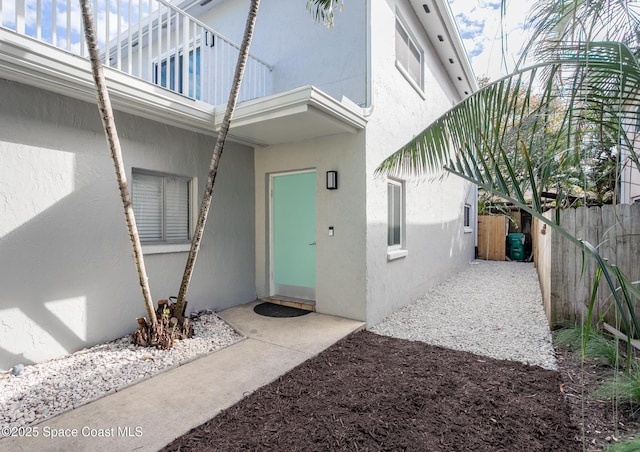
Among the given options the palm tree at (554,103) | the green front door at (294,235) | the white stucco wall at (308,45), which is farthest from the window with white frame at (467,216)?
the palm tree at (554,103)

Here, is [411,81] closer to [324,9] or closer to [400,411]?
[324,9]

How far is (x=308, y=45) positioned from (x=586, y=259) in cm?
613

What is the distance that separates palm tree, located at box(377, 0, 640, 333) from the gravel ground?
1.97 meters

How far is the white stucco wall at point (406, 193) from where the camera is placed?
5.82 metres

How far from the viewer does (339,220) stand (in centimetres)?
582

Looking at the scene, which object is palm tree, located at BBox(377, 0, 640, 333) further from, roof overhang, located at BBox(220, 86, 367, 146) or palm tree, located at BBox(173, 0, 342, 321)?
palm tree, located at BBox(173, 0, 342, 321)

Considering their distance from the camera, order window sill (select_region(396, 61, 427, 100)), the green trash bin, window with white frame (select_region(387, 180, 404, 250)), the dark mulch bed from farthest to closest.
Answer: the green trash bin < window sill (select_region(396, 61, 427, 100)) < window with white frame (select_region(387, 180, 404, 250)) < the dark mulch bed

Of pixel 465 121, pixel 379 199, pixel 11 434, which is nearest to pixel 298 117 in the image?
pixel 379 199

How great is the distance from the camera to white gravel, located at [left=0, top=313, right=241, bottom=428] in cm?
313

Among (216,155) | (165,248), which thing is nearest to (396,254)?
(216,155)

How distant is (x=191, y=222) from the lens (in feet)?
19.5

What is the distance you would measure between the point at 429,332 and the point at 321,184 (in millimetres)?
3143

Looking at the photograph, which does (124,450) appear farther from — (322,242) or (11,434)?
(322,242)

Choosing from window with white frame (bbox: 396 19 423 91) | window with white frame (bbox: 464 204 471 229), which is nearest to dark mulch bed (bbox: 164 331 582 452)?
window with white frame (bbox: 396 19 423 91)
